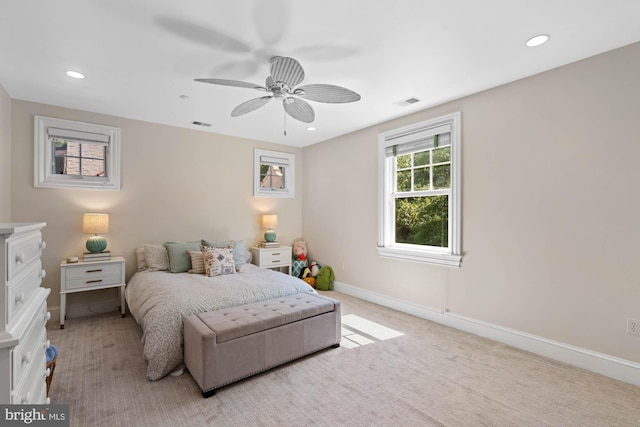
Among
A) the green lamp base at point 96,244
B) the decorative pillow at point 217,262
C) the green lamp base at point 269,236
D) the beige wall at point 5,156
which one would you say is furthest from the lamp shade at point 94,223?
the green lamp base at point 269,236

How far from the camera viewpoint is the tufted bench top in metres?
2.25

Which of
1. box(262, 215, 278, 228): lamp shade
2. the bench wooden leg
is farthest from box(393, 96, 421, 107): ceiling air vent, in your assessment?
the bench wooden leg

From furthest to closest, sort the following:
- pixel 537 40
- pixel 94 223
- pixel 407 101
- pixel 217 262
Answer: pixel 217 262, pixel 94 223, pixel 407 101, pixel 537 40

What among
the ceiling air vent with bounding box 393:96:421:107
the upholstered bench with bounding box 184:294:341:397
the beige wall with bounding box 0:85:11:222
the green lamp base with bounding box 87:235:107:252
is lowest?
the upholstered bench with bounding box 184:294:341:397

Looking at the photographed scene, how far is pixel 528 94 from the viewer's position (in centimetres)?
281

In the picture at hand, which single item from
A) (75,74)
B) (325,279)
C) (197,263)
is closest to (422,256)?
(325,279)

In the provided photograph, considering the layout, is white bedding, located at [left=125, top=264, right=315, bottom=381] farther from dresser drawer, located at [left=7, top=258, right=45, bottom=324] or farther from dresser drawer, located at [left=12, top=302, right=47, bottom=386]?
dresser drawer, located at [left=7, top=258, right=45, bottom=324]

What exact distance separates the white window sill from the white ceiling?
1.77 meters

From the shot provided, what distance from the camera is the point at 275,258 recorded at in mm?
5039

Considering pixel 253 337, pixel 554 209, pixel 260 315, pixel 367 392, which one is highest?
pixel 554 209

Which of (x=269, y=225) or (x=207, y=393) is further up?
(x=269, y=225)

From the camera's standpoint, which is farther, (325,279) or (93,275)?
(325,279)

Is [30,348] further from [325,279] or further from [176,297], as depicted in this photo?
[325,279]

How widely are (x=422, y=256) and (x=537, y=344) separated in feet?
4.45
